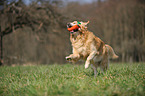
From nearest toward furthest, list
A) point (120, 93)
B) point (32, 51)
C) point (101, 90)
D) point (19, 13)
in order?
1. point (120, 93)
2. point (101, 90)
3. point (19, 13)
4. point (32, 51)

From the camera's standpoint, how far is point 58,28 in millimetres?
12836

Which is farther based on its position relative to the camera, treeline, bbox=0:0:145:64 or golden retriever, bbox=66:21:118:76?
treeline, bbox=0:0:145:64

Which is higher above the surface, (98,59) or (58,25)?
(58,25)

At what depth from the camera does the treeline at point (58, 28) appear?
1185cm

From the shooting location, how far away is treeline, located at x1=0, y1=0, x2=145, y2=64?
A: 11852mm

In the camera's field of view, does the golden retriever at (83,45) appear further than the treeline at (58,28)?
No

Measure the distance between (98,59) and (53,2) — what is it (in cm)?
896

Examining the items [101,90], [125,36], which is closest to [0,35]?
[101,90]

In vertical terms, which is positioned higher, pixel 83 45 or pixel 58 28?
pixel 58 28

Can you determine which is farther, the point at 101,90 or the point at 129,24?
the point at 129,24

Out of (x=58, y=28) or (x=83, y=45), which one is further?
(x=58, y=28)

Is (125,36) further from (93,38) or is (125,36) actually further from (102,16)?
(93,38)

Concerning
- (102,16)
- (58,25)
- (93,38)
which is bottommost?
(93,38)

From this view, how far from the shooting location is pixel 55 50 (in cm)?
1902
